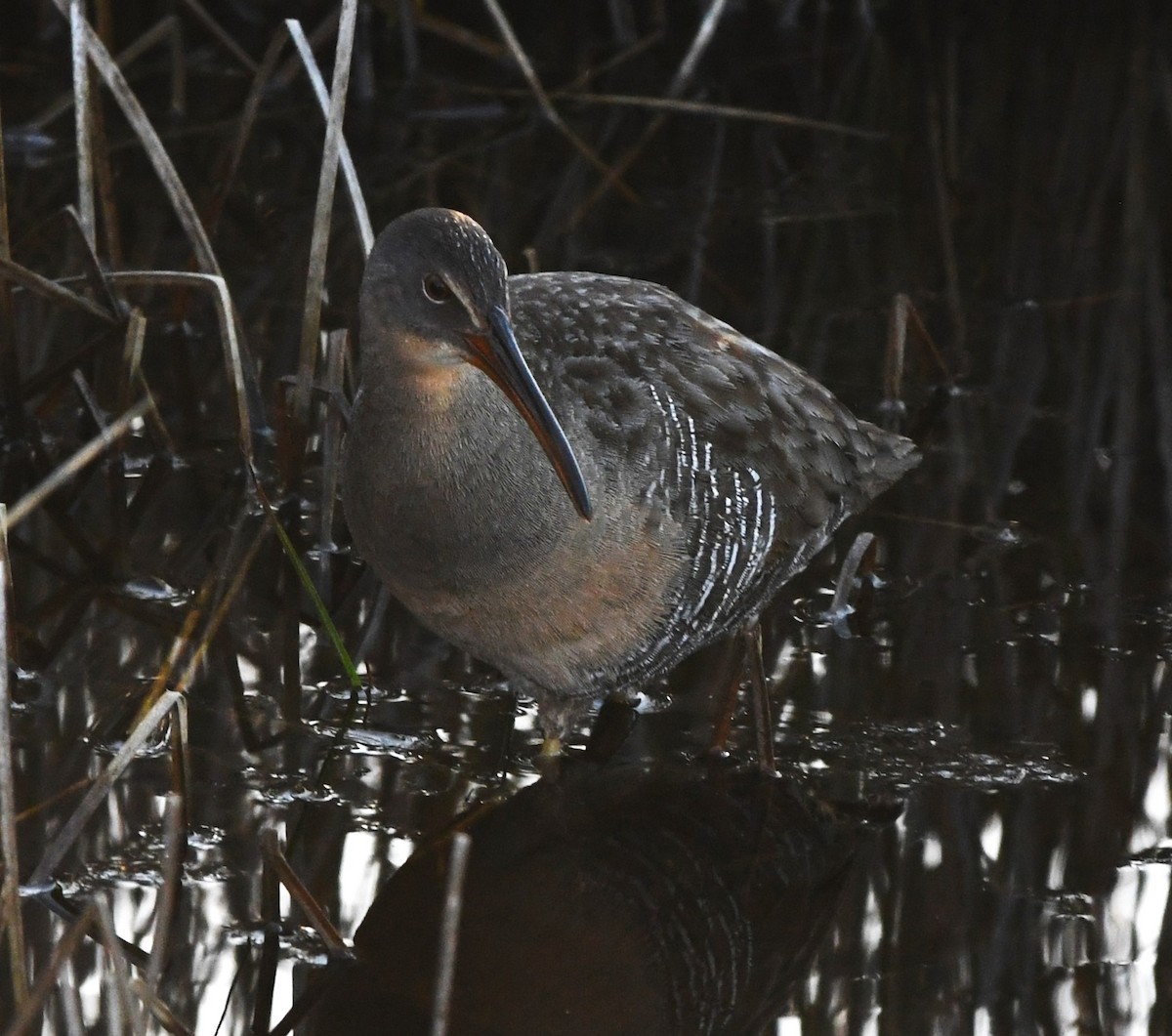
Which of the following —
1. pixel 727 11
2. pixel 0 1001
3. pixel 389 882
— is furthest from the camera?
pixel 727 11

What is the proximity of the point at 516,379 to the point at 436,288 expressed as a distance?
0.22 m

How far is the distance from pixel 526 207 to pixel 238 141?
182 centimetres

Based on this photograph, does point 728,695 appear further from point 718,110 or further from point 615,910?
point 718,110

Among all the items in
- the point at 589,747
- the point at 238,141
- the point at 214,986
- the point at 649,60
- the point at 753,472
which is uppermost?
the point at 649,60

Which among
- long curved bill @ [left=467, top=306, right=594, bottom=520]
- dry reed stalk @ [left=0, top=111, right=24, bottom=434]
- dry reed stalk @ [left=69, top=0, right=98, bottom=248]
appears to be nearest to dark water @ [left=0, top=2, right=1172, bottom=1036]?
dry reed stalk @ [left=0, top=111, right=24, bottom=434]

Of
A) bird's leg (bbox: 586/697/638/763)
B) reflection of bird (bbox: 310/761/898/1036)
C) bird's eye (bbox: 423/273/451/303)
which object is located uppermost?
bird's eye (bbox: 423/273/451/303)

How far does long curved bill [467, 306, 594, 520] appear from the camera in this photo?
333 cm

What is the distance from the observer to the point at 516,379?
3342mm

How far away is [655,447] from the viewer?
369cm

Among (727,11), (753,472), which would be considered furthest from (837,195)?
(753,472)

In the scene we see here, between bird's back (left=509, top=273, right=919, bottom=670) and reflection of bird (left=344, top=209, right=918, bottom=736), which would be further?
bird's back (left=509, top=273, right=919, bottom=670)

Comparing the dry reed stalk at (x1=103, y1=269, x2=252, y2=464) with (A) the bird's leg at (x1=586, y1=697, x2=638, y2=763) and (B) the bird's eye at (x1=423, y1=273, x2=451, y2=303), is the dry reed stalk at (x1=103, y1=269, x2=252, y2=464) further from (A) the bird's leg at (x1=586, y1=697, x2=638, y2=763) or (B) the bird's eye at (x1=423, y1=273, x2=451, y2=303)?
(B) the bird's eye at (x1=423, y1=273, x2=451, y2=303)

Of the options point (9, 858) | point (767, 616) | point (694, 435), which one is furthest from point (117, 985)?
point (767, 616)

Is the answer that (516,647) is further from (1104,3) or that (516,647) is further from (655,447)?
(1104,3)
